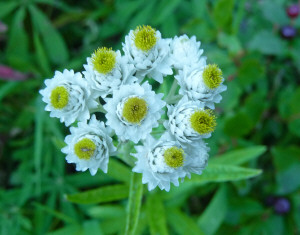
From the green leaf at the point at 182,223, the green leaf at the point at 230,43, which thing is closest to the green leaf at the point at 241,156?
the green leaf at the point at 182,223

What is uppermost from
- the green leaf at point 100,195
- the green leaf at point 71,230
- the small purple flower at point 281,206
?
the small purple flower at point 281,206

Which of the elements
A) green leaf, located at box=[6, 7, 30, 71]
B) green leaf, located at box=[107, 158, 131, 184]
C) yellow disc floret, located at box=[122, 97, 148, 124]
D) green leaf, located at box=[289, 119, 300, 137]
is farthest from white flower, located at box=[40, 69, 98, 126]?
green leaf, located at box=[289, 119, 300, 137]

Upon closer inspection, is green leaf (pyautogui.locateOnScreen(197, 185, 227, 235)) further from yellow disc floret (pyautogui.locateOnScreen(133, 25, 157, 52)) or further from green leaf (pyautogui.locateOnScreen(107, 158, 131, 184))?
yellow disc floret (pyautogui.locateOnScreen(133, 25, 157, 52))

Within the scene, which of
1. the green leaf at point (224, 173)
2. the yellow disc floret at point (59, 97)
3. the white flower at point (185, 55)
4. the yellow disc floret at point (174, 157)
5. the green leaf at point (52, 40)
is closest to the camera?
the yellow disc floret at point (174, 157)

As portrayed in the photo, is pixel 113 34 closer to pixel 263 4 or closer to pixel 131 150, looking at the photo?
pixel 263 4

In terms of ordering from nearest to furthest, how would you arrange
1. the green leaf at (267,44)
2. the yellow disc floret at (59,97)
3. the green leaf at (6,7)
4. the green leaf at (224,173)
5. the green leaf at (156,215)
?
the yellow disc floret at (59,97)
the green leaf at (224,173)
the green leaf at (156,215)
the green leaf at (267,44)
the green leaf at (6,7)

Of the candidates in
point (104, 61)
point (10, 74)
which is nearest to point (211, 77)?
point (104, 61)

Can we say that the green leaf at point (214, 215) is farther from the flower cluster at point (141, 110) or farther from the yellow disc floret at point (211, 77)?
the yellow disc floret at point (211, 77)
